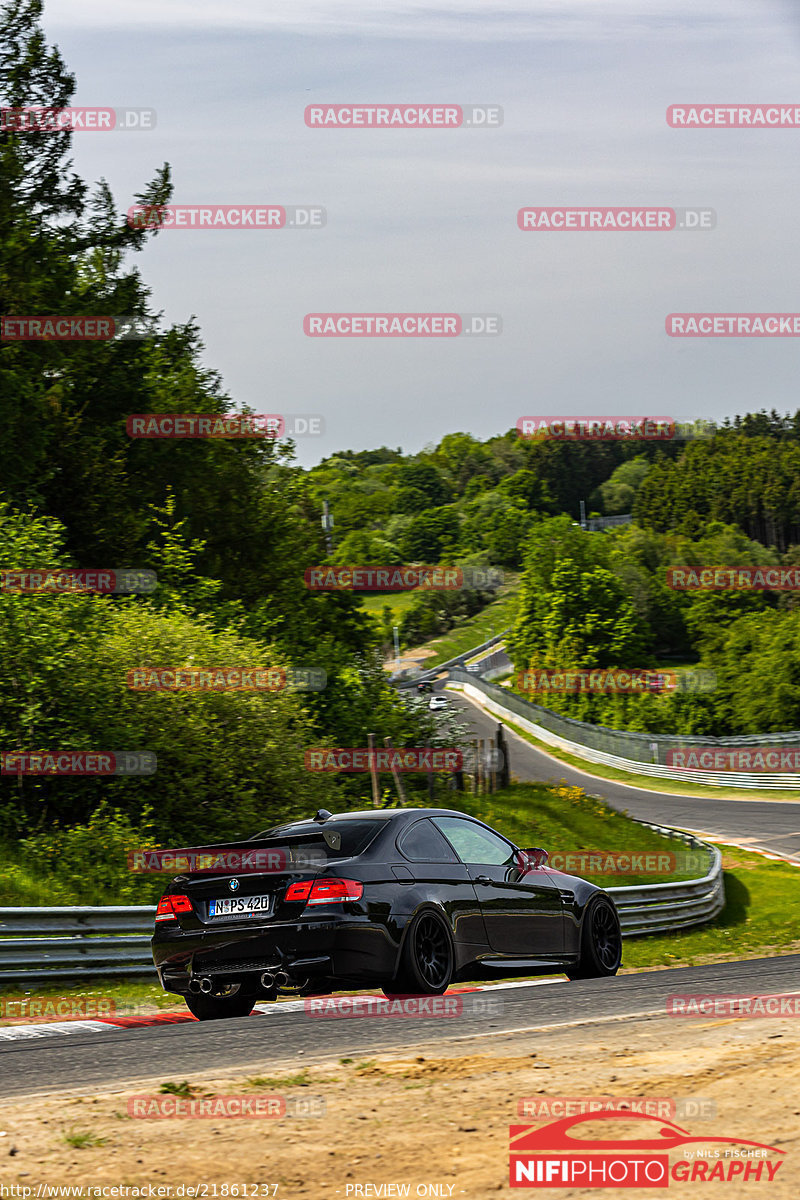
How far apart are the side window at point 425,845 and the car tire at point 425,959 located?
1.43 ft

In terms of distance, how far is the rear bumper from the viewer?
816 centimetres

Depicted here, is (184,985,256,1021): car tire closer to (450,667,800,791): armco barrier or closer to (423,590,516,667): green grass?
(450,667,800,791): armco barrier

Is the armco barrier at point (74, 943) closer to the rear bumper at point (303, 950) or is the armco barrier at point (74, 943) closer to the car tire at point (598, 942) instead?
the rear bumper at point (303, 950)

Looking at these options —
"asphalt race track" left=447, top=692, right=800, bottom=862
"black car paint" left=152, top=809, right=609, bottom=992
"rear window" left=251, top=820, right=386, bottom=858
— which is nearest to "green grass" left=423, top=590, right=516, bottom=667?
"asphalt race track" left=447, top=692, right=800, bottom=862

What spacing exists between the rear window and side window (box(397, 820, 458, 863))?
227 mm

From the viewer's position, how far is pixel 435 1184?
430 centimetres

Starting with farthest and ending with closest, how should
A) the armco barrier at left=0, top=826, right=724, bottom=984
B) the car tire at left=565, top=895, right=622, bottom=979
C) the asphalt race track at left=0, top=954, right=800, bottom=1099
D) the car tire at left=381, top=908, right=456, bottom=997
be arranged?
the armco barrier at left=0, top=826, right=724, bottom=984
the car tire at left=565, top=895, right=622, bottom=979
the car tire at left=381, top=908, right=456, bottom=997
the asphalt race track at left=0, top=954, right=800, bottom=1099

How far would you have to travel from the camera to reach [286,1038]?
7512mm

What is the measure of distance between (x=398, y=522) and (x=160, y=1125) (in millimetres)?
Answer: 187372

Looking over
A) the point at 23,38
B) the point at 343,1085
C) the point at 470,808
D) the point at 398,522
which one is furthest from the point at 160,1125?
the point at 398,522

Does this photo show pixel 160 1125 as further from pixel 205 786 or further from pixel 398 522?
pixel 398 522

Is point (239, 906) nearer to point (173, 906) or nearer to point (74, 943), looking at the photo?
point (173, 906)

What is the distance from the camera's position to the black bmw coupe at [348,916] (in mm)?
8211

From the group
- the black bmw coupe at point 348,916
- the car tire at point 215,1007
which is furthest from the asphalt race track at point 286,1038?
the black bmw coupe at point 348,916
